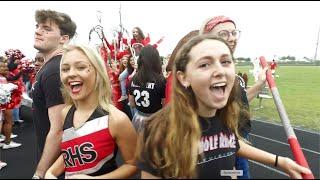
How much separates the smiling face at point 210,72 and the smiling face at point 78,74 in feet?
1.88

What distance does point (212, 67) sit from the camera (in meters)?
1.42

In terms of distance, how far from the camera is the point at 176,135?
139 cm

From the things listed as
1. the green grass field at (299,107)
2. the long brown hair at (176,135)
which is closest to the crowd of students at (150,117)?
the long brown hair at (176,135)

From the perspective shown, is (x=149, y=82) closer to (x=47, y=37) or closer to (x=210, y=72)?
(x=47, y=37)

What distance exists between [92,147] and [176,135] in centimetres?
54

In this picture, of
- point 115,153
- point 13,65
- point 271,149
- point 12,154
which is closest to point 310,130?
point 271,149

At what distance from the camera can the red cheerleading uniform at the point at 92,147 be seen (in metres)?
1.77

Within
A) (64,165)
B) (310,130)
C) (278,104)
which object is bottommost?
(310,130)

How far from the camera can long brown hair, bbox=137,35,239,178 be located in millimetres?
1354

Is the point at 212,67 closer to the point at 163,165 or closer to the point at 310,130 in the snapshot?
the point at 163,165

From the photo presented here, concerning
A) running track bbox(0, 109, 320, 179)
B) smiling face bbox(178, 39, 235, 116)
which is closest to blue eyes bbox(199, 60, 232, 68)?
smiling face bbox(178, 39, 235, 116)

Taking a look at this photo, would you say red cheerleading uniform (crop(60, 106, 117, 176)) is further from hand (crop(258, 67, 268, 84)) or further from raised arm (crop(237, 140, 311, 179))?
hand (crop(258, 67, 268, 84))

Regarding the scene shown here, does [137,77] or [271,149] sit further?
[271,149]

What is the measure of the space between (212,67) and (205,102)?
0.51ft
